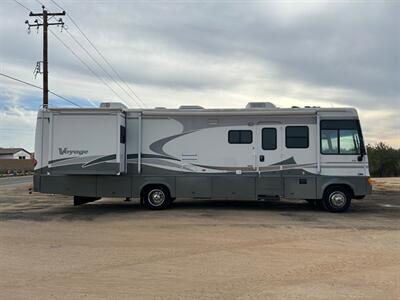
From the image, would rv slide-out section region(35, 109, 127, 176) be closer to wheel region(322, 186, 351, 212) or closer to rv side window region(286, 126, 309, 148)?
rv side window region(286, 126, 309, 148)

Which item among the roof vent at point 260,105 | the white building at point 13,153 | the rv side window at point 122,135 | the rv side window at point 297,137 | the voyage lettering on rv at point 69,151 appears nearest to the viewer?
the voyage lettering on rv at point 69,151

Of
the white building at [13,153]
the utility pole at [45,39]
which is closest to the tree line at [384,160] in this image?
the utility pole at [45,39]

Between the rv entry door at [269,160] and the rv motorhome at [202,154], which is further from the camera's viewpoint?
the rv entry door at [269,160]

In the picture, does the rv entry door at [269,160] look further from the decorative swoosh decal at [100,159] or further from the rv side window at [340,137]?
the decorative swoosh decal at [100,159]

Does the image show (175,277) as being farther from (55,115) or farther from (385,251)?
(55,115)

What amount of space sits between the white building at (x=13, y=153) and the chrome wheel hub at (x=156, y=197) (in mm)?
103515

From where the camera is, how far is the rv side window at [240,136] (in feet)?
44.0

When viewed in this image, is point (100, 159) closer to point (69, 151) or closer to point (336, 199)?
point (69, 151)

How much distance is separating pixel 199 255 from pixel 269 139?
6569mm

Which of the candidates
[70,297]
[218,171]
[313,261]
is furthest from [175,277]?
[218,171]

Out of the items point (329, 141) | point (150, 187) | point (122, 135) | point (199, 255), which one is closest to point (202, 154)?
point (150, 187)

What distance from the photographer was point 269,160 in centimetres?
1330

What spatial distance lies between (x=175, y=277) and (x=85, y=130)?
25.7 ft

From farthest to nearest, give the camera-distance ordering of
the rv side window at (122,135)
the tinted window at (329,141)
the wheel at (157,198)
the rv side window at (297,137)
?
1. the wheel at (157,198)
2. the rv side window at (297,137)
3. the tinted window at (329,141)
4. the rv side window at (122,135)
